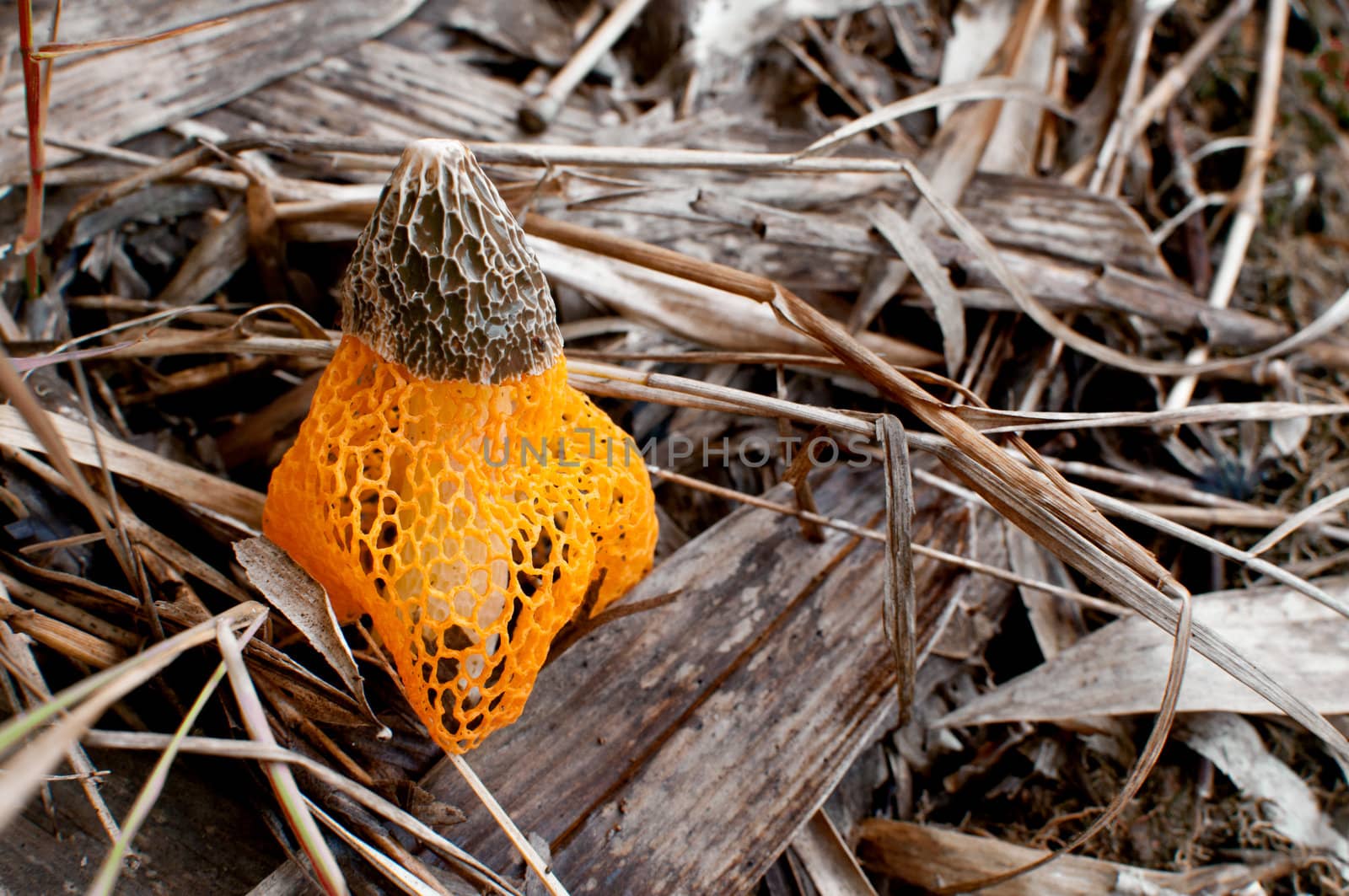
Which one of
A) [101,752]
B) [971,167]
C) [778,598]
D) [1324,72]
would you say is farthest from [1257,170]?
[101,752]

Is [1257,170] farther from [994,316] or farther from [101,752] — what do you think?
[101,752]

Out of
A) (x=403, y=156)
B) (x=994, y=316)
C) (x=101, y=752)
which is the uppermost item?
(x=403, y=156)

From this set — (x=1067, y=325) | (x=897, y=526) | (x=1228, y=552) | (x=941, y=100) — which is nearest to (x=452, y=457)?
(x=897, y=526)

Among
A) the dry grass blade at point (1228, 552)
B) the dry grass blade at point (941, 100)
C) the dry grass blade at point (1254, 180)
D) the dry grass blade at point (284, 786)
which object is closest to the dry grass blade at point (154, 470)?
the dry grass blade at point (284, 786)

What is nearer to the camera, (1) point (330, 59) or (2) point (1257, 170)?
(1) point (330, 59)

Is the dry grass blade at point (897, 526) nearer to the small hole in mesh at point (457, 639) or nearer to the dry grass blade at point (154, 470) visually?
the small hole in mesh at point (457, 639)

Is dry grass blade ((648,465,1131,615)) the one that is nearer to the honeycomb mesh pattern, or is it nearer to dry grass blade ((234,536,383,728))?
the honeycomb mesh pattern

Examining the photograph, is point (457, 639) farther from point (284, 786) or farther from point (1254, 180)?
point (1254, 180)
